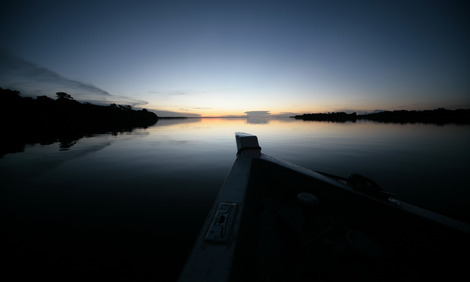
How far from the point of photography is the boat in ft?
5.32

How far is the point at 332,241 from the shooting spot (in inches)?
99.0

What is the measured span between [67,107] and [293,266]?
8155 centimetres

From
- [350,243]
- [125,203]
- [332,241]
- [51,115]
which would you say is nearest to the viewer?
[350,243]

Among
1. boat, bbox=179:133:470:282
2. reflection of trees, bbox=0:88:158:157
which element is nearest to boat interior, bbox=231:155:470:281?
boat, bbox=179:133:470:282

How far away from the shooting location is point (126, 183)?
6.14m

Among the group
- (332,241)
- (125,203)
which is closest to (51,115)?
(125,203)

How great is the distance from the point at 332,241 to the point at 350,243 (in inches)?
35.5

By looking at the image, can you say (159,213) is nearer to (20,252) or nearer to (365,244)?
(20,252)

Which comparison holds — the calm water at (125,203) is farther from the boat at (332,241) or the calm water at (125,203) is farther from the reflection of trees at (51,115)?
the reflection of trees at (51,115)

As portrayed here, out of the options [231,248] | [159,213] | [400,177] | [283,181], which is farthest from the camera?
[400,177]

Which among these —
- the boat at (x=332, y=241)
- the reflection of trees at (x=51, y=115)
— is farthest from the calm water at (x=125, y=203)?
the reflection of trees at (x=51, y=115)

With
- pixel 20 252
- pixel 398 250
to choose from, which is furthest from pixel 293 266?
pixel 20 252

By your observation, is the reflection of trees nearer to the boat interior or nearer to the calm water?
the calm water

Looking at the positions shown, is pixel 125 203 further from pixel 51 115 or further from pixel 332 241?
pixel 51 115
